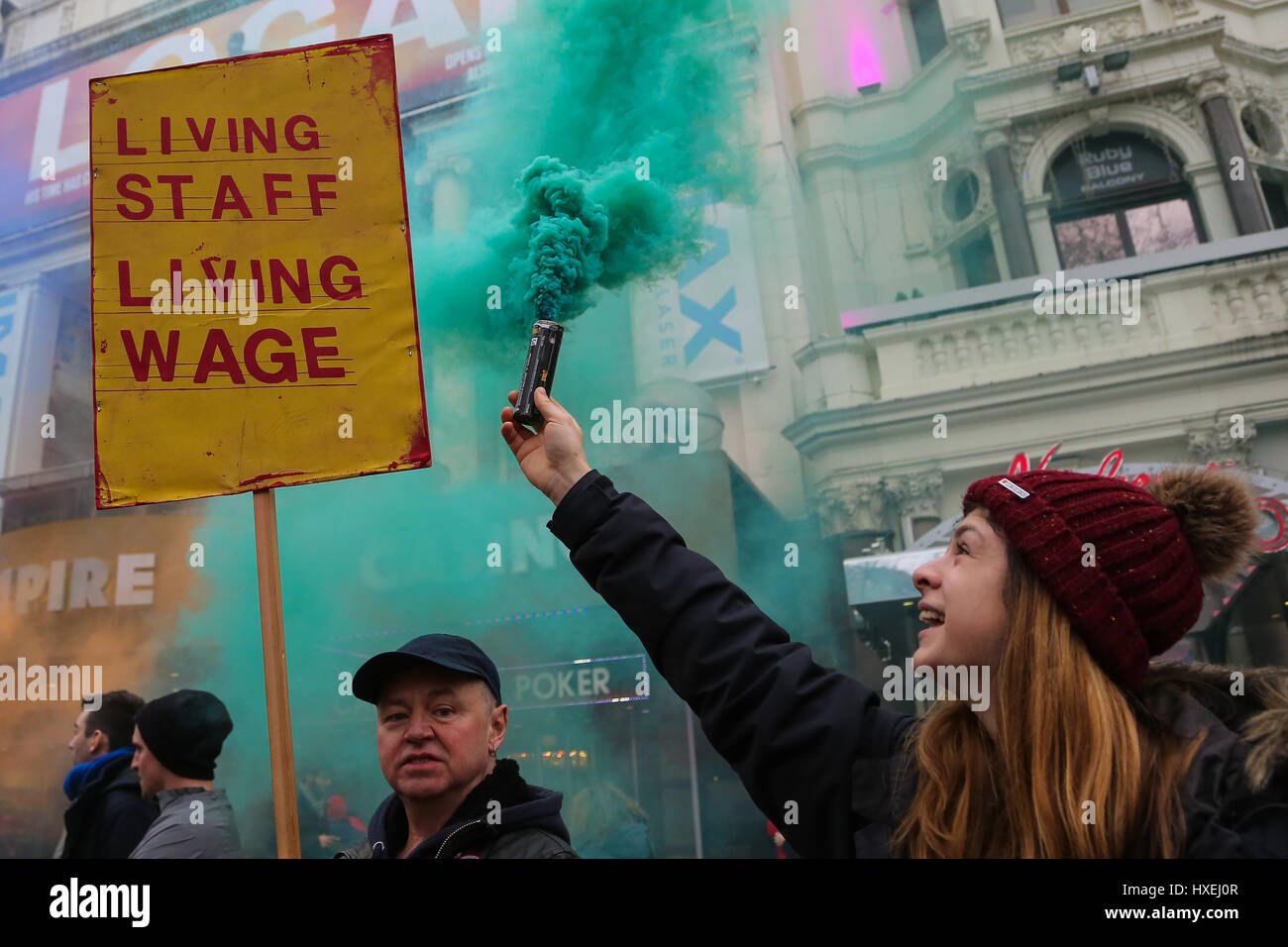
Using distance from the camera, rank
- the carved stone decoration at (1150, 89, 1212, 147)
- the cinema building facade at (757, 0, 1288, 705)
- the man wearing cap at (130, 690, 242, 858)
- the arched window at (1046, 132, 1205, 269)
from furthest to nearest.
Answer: the arched window at (1046, 132, 1205, 269) → the carved stone decoration at (1150, 89, 1212, 147) → the cinema building facade at (757, 0, 1288, 705) → the man wearing cap at (130, 690, 242, 858)

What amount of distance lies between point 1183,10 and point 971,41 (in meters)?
1.63

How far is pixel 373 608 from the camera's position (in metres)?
7.68

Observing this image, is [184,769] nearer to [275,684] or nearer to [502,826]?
[275,684]

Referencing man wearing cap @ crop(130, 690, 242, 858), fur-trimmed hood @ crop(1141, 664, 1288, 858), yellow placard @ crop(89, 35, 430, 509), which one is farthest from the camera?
man wearing cap @ crop(130, 690, 242, 858)

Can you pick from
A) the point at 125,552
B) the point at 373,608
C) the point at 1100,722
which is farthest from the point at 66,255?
the point at 1100,722

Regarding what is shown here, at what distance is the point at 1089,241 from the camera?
754cm

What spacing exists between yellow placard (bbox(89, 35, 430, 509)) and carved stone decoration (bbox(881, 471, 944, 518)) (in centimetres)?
550

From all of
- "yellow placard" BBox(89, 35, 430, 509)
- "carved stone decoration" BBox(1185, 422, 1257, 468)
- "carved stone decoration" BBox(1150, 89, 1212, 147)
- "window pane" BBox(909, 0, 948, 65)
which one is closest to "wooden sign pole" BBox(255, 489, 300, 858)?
"yellow placard" BBox(89, 35, 430, 509)

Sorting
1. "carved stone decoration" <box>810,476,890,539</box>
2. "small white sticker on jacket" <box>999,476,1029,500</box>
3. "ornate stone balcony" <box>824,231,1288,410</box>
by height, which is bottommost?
"small white sticker on jacket" <box>999,476,1029,500</box>

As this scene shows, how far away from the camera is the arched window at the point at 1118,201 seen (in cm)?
744

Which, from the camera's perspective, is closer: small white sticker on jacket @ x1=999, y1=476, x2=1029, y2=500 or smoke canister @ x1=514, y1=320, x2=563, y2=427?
small white sticker on jacket @ x1=999, y1=476, x2=1029, y2=500

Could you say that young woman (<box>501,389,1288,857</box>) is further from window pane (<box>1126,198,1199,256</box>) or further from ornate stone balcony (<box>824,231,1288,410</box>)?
window pane (<box>1126,198,1199,256</box>)

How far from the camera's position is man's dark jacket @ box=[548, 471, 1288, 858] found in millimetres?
1102

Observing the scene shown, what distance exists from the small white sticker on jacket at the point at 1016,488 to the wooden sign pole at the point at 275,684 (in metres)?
1.38
